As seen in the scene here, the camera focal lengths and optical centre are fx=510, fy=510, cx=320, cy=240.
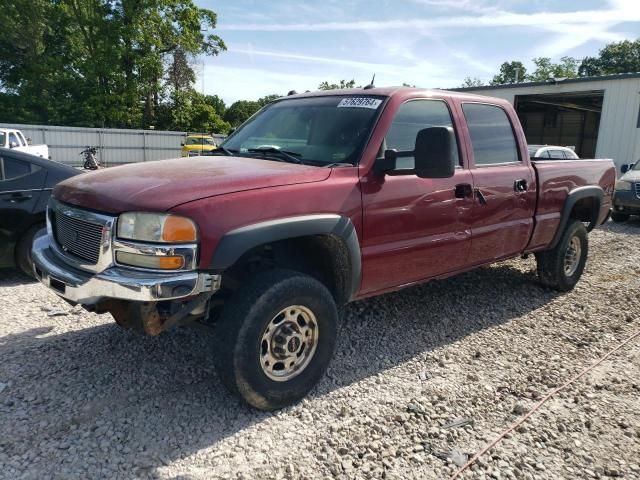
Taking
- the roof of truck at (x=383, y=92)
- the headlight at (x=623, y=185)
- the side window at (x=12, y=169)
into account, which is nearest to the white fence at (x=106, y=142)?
the side window at (x=12, y=169)

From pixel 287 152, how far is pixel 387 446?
1999 mm

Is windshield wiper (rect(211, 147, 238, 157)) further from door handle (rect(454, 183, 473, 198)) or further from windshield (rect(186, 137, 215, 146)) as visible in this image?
windshield (rect(186, 137, 215, 146))

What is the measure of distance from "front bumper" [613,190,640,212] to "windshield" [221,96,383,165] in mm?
9777

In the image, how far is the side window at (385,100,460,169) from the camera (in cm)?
356

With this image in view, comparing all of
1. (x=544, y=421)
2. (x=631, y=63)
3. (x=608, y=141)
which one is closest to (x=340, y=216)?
(x=544, y=421)

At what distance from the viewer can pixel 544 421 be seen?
3.05 m

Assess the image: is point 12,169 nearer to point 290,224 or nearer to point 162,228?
point 162,228

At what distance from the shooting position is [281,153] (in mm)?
3551

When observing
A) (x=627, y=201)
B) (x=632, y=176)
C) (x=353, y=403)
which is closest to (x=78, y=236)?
(x=353, y=403)

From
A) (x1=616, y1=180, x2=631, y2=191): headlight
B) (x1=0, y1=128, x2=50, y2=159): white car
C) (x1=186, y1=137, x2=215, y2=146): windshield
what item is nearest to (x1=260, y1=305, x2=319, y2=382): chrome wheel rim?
(x1=616, y1=180, x2=631, y2=191): headlight

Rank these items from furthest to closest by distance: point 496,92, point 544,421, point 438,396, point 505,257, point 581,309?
point 496,92 < point 581,309 < point 505,257 < point 438,396 < point 544,421

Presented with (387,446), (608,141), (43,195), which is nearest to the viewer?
(387,446)

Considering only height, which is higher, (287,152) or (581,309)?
(287,152)

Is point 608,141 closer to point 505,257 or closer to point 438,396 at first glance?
point 505,257
